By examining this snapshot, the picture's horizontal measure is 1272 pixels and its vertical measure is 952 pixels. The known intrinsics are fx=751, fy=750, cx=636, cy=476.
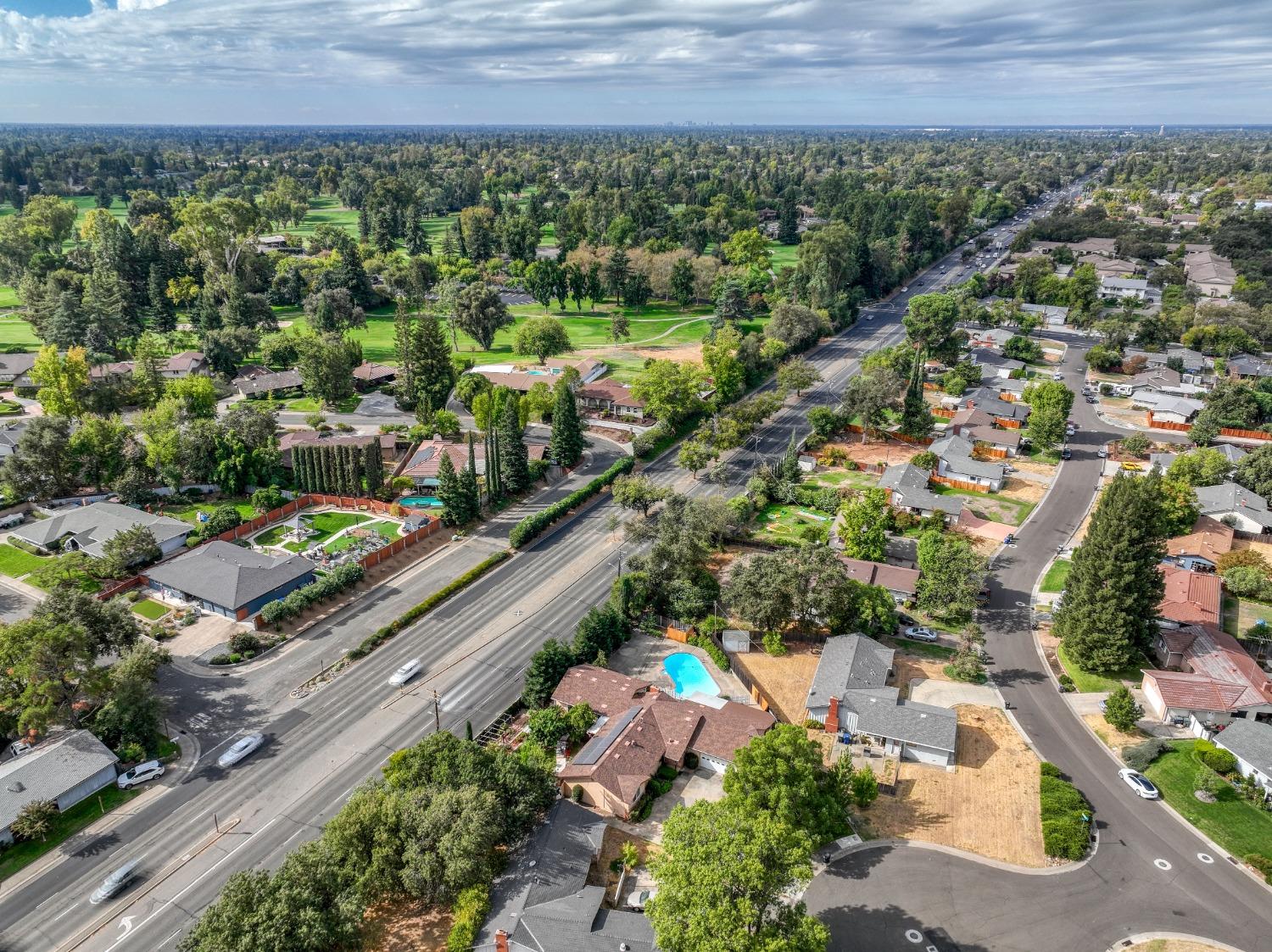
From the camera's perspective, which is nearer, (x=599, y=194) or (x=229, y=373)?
(x=229, y=373)

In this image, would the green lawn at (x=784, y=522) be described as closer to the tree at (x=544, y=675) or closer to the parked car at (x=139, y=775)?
the tree at (x=544, y=675)

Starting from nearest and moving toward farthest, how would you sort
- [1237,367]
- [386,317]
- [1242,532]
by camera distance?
[1242,532]
[1237,367]
[386,317]

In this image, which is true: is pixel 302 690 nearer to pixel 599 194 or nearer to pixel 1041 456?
pixel 1041 456

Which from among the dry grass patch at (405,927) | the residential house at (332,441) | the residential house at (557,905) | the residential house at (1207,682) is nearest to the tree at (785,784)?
the residential house at (557,905)

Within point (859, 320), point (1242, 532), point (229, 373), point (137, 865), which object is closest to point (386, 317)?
point (229, 373)

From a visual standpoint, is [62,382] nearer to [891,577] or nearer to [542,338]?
[542,338]

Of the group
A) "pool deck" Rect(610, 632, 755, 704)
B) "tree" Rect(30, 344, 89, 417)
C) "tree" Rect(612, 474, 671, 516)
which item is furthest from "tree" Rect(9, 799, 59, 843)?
"tree" Rect(30, 344, 89, 417)

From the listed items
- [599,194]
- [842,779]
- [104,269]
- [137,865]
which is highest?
[599,194]

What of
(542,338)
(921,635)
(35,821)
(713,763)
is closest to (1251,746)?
(921,635)
